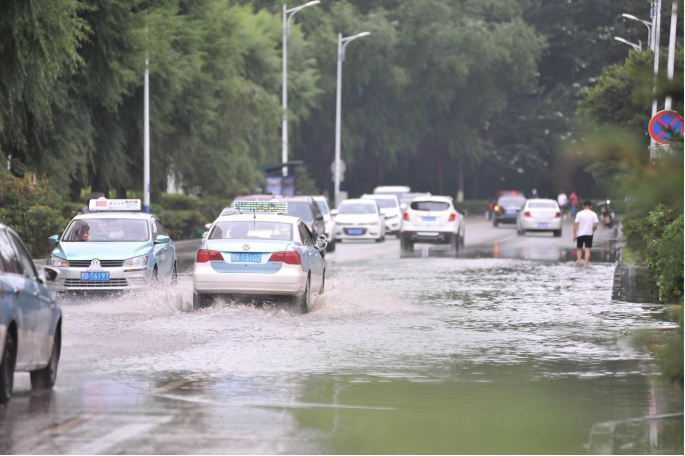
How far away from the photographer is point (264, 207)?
25.5 meters

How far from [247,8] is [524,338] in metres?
49.2

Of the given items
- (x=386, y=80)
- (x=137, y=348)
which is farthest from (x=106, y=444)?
(x=386, y=80)

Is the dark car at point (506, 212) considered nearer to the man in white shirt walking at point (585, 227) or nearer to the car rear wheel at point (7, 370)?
the man in white shirt walking at point (585, 227)

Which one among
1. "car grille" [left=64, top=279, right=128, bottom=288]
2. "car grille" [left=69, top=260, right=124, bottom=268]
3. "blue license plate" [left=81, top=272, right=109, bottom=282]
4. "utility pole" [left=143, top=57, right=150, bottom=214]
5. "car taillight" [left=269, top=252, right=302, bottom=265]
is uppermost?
"utility pole" [left=143, top=57, right=150, bottom=214]

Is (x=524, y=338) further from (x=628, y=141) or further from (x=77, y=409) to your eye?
(x=628, y=141)

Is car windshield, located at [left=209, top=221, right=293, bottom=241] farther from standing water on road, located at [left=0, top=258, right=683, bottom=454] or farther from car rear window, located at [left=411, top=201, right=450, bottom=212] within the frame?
car rear window, located at [left=411, top=201, right=450, bottom=212]

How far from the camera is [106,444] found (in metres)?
9.09

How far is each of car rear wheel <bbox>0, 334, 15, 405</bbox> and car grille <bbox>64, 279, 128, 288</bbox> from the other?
1088cm

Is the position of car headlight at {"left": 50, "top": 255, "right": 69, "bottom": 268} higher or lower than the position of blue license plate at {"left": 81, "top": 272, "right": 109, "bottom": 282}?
higher

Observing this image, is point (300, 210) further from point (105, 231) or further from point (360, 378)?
point (360, 378)

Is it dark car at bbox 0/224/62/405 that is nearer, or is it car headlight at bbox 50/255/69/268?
dark car at bbox 0/224/62/405

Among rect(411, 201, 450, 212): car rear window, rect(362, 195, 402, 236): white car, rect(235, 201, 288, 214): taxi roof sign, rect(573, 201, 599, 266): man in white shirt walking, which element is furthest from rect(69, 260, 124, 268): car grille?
rect(362, 195, 402, 236): white car

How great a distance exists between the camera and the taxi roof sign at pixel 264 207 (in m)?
24.4

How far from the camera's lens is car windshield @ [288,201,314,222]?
118 ft
